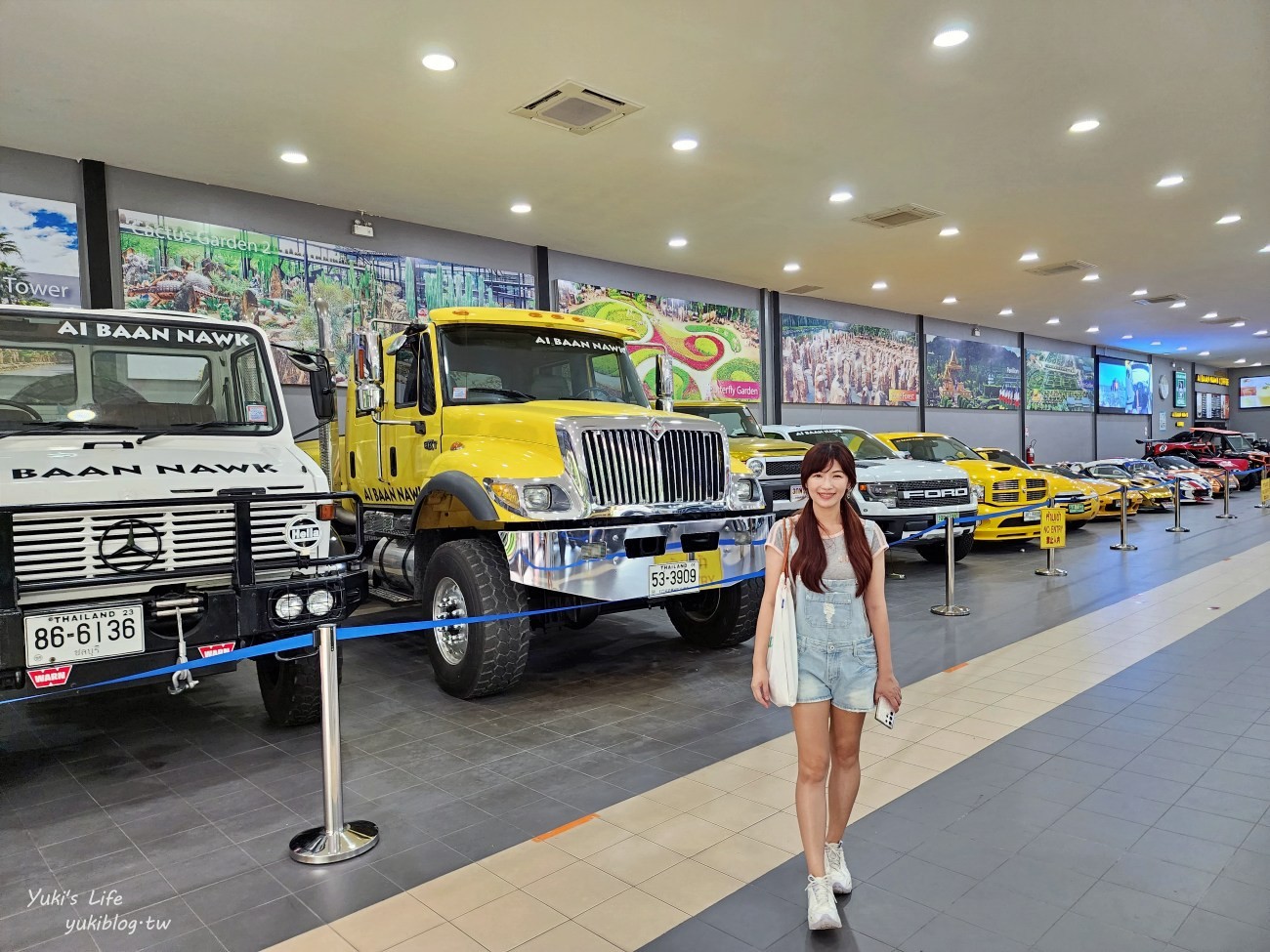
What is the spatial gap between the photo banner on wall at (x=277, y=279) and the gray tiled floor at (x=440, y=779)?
161 inches

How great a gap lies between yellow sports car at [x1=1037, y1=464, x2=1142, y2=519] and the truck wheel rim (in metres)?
11.3

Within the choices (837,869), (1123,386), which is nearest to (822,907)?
(837,869)

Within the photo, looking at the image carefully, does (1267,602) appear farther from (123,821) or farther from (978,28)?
(123,821)

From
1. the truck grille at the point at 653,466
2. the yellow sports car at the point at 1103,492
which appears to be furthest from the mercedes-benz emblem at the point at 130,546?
the yellow sports car at the point at 1103,492

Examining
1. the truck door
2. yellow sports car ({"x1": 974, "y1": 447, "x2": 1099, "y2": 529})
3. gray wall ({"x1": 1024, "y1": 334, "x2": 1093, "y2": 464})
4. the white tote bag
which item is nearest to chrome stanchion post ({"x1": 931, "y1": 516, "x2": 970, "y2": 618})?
the truck door

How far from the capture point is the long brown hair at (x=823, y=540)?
2.59 metres

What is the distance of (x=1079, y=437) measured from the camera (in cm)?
2678

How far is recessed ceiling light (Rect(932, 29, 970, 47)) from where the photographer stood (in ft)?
19.7

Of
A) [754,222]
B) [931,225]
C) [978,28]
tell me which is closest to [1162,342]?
[931,225]

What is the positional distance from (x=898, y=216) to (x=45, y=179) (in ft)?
32.4

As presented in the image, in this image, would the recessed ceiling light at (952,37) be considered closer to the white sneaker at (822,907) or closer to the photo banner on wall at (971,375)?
the white sneaker at (822,907)

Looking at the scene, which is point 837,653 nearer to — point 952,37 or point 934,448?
point 952,37

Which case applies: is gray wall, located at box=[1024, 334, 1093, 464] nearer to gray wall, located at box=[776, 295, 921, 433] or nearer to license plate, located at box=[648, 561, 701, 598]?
gray wall, located at box=[776, 295, 921, 433]

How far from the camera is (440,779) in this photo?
12.4ft
